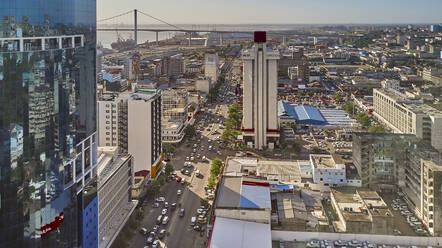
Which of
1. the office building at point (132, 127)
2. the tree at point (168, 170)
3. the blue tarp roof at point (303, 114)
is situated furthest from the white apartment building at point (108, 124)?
the blue tarp roof at point (303, 114)

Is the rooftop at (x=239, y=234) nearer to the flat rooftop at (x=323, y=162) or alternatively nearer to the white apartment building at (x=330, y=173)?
the white apartment building at (x=330, y=173)

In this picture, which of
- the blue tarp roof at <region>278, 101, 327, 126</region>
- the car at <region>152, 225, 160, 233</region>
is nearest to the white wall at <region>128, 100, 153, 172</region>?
the car at <region>152, 225, 160, 233</region>

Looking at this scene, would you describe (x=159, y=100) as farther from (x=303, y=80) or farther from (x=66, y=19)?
(x=303, y=80)

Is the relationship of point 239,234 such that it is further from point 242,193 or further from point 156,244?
point 156,244

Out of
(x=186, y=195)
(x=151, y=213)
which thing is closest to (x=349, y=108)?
(x=186, y=195)

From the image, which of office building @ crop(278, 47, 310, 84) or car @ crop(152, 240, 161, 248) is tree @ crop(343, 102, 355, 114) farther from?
car @ crop(152, 240, 161, 248)
